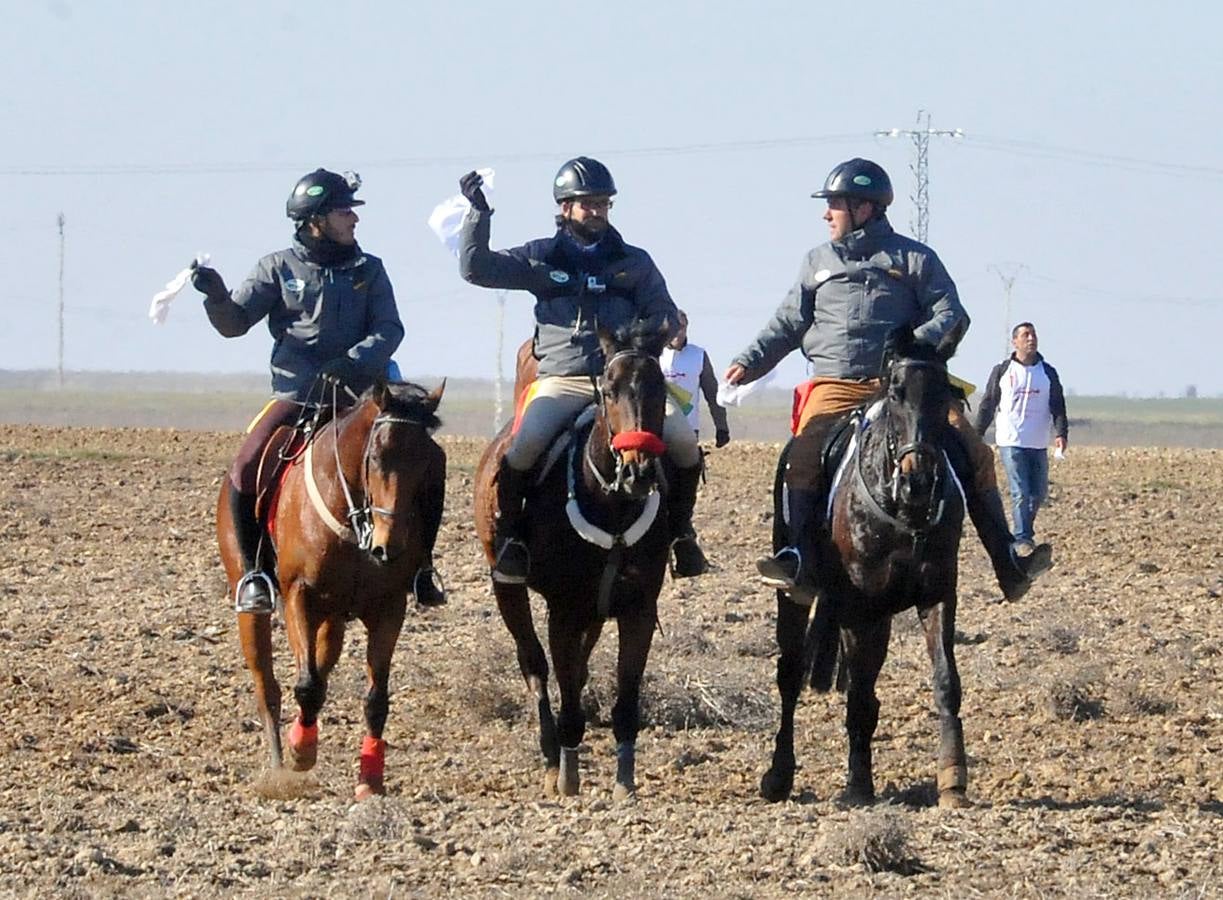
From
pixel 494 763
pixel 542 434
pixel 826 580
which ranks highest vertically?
pixel 542 434

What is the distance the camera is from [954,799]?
1003cm

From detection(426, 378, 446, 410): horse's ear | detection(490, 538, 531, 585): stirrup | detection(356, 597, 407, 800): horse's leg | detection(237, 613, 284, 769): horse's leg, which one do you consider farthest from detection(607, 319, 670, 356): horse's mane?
detection(237, 613, 284, 769): horse's leg

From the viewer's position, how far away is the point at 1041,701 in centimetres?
1286

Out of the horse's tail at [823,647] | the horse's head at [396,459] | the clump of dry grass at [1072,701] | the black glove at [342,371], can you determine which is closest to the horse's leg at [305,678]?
the horse's head at [396,459]

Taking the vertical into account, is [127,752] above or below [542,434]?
below

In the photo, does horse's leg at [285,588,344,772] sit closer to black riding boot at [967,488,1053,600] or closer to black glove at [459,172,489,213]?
black glove at [459,172,489,213]

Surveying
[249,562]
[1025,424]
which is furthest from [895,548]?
[1025,424]

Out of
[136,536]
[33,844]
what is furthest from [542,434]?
[136,536]

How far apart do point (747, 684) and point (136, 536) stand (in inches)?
411

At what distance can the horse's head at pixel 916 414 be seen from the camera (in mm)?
9922

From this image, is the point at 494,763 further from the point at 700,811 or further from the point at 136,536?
the point at 136,536

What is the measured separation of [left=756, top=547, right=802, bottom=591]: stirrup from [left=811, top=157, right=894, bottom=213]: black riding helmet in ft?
5.94

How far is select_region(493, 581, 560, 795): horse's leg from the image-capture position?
438 inches

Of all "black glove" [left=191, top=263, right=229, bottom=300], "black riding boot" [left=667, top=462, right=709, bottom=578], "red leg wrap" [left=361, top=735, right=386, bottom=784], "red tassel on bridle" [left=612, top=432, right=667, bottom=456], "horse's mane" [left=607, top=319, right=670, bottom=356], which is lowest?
"red leg wrap" [left=361, top=735, right=386, bottom=784]
